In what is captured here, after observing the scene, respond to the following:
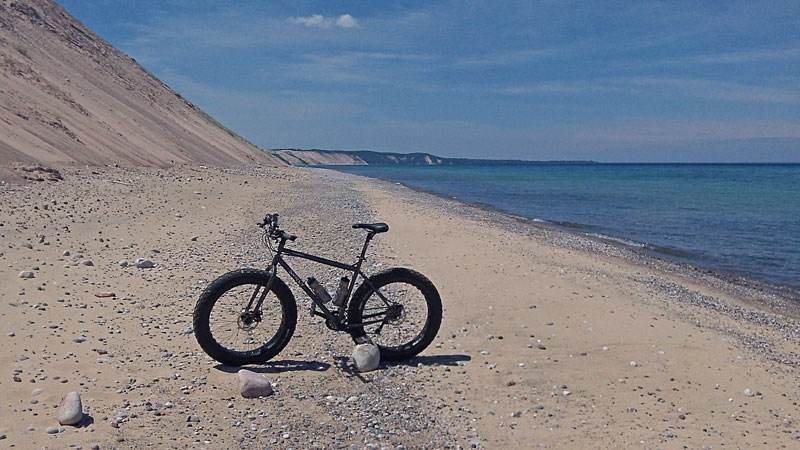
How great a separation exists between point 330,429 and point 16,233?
8.66m

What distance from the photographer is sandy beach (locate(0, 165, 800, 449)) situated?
206 inches

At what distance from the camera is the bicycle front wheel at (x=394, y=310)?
694cm

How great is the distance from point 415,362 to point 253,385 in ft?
6.01

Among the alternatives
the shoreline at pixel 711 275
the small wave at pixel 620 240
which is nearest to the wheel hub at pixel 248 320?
the shoreline at pixel 711 275

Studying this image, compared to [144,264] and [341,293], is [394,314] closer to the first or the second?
[341,293]

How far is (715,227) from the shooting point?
2791 cm

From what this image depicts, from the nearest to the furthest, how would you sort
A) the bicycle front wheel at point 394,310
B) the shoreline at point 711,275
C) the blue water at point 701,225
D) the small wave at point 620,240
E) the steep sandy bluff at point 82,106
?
1. the bicycle front wheel at point 394,310
2. the shoreline at point 711,275
3. the blue water at point 701,225
4. the small wave at point 620,240
5. the steep sandy bluff at point 82,106

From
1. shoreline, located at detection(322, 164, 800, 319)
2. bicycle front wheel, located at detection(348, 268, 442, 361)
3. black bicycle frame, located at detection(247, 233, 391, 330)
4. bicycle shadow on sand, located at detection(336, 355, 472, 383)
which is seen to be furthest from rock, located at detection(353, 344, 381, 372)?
shoreline, located at detection(322, 164, 800, 319)

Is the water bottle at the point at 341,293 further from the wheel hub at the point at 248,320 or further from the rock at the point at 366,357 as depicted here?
the wheel hub at the point at 248,320

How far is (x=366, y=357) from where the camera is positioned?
21.5 feet

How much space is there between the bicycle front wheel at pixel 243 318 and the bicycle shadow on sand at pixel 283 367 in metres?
0.06

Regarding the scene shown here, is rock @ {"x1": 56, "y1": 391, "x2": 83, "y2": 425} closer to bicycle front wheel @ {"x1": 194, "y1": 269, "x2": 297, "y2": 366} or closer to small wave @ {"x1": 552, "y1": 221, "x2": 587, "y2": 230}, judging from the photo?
bicycle front wheel @ {"x1": 194, "y1": 269, "x2": 297, "y2": 366}

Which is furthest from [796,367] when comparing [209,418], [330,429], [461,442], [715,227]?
[715,227]

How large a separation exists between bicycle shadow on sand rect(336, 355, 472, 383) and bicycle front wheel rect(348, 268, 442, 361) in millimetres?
69
